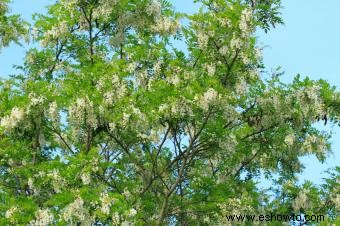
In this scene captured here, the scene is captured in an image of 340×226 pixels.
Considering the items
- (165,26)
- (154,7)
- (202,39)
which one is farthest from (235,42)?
(154,7)

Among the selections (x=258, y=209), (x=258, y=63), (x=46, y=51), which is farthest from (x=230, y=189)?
(x=46, y=51)

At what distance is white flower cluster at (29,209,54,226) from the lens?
49.9 feet

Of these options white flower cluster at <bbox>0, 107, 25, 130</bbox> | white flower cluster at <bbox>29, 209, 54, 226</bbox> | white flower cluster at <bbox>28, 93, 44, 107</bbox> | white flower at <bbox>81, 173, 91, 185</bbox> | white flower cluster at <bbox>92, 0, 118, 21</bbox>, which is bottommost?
white flower cluster at <bbox>29, 209, 54, 226</bbox>

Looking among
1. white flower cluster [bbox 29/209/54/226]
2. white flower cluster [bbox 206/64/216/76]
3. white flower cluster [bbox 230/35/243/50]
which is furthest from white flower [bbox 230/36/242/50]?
white flower cluster [bbox 29/209/54/226]

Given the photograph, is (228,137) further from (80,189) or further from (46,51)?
(46,51)

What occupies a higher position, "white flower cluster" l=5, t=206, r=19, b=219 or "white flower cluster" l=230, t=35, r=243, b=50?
"white flower cluster" l=230, t=35, r=243, b=50

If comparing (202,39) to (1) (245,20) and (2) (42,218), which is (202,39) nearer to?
(1) (245,20)

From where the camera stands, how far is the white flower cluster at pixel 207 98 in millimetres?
17500

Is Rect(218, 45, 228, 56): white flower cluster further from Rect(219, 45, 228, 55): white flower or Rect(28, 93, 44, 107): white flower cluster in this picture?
Rect(28, 93, 44, 107): white flower cluster

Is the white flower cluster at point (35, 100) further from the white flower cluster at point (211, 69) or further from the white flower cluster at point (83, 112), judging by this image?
the white flower cluster at point (211, 69)

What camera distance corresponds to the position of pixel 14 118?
17.6m

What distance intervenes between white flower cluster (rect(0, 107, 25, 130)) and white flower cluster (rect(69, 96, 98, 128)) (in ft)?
5.04

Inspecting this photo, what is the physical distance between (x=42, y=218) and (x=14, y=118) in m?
3.81

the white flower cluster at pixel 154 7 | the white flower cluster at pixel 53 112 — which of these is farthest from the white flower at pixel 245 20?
the white flower cluster at pixel 53 112
